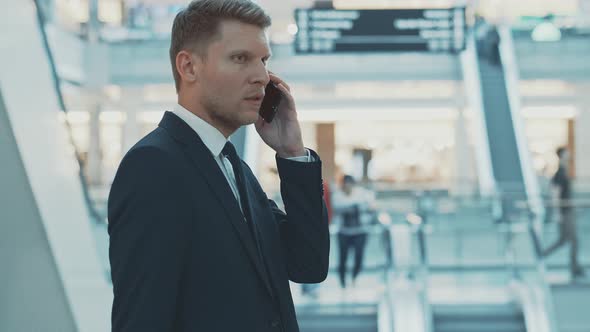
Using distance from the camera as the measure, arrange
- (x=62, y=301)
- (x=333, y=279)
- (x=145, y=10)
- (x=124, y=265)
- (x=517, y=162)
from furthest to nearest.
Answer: (x=517, y=162), (x=145, y=10), (x=333, y=279), (x=62, y=301), (x=124, y=265)

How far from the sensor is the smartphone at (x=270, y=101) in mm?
1812

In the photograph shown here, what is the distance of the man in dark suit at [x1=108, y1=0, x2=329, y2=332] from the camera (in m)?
1.45

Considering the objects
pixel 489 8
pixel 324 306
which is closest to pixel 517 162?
pixel 489 8

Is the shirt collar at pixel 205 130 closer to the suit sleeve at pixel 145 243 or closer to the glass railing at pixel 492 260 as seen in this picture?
the suit sleeve at pixel 145 243

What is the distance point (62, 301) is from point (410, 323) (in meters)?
6.38

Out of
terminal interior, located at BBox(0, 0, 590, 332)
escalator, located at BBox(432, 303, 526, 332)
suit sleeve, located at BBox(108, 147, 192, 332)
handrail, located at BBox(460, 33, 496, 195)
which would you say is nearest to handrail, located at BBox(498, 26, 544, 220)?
terminal interior, located at BBox(0, 0, 590, 332)

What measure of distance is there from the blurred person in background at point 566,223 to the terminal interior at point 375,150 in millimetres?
72

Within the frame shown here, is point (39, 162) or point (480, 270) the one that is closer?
point (39, 162)

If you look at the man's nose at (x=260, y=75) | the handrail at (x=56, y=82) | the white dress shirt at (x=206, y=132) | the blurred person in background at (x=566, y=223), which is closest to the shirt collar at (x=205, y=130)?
the white dress shirt at (x=206, y=132)

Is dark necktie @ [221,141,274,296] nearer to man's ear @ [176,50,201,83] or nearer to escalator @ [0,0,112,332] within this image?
man's ear @ [176,50,201,83]

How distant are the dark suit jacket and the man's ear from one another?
3.0 inches

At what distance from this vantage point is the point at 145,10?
15875mm

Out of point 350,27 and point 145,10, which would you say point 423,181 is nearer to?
point 145,10

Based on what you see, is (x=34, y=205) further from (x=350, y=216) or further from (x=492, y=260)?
(x=492, y=260)
